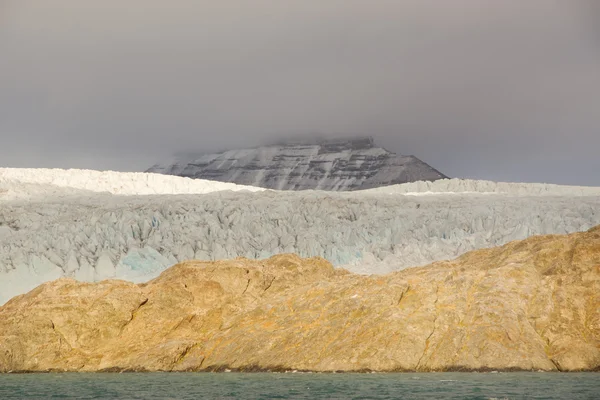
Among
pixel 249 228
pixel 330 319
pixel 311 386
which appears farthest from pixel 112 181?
pixel 311 386

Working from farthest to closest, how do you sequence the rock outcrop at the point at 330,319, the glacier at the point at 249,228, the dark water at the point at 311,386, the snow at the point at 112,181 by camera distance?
the snow at the point at 112,181 → the glacier at the point at 249,228 → the rock outcrop at the point at 330,319 → the dark water at the point at 311,386

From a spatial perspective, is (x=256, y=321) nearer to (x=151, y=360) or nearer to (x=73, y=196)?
(x=151, y=360)

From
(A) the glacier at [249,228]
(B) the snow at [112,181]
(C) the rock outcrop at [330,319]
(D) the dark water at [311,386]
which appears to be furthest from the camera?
(B) the snow at [112,181]

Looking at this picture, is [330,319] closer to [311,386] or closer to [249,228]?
[311,386]

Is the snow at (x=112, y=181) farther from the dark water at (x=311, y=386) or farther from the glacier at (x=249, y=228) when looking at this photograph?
the dark water at (x=311, y=386)

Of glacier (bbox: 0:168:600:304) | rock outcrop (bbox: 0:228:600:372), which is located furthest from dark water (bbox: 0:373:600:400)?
glacier (bbox: 0:168:600:304)

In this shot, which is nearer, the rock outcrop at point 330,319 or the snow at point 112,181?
the rock outcrop at point 330,319

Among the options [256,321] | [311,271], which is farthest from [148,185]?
[256,321]

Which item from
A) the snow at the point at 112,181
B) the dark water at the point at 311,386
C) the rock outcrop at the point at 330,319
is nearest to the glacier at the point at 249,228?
the snow at the point at 112,181
